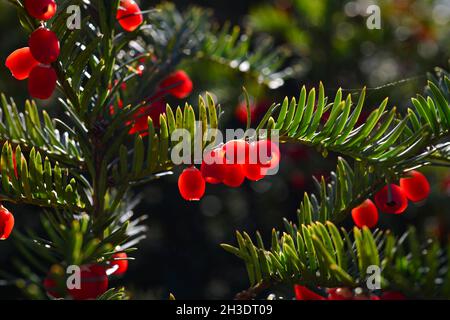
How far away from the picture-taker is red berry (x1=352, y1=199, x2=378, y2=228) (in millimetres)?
692

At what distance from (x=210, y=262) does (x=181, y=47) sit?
0.84 meters

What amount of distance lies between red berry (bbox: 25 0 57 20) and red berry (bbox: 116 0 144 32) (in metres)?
0.11

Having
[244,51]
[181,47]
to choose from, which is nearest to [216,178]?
[181,47]

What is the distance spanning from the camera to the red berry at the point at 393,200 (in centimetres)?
66

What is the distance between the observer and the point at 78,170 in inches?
28.8

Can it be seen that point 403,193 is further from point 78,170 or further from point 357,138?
point 78,170

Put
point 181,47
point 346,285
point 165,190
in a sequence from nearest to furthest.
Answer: point 346,285 → point 181,47 → point 165,190

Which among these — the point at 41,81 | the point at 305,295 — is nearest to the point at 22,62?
the point at 41,81

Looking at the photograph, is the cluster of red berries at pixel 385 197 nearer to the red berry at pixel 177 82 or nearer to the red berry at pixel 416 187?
the red berry at pixel 416 187

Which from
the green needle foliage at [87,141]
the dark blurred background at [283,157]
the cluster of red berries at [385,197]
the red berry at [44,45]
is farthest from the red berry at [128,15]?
the dark blurred background at [283,157]

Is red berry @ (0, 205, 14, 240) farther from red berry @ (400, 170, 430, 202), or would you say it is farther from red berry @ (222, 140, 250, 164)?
red berry @ (400, 170, 430, 202)

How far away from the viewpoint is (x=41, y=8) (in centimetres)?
59

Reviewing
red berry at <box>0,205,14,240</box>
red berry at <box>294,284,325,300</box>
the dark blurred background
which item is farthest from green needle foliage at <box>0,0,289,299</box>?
the dark blurred background

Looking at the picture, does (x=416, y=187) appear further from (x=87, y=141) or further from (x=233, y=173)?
(x=87, y=141)
